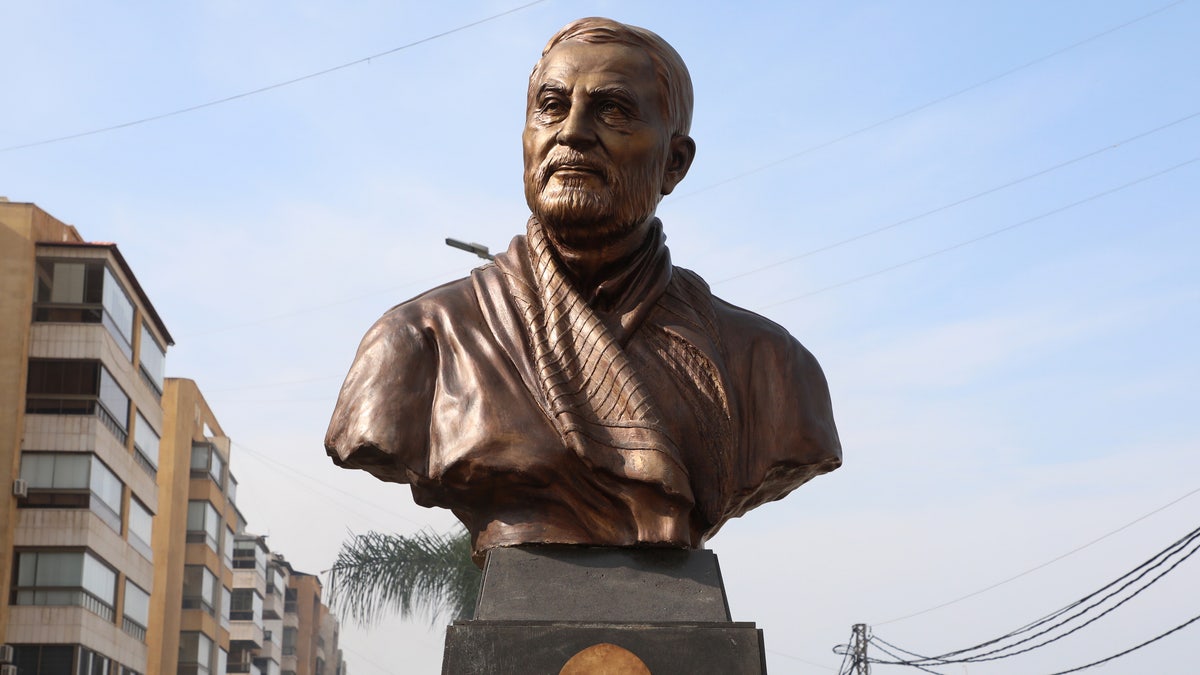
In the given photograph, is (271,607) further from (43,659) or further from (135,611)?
(43,659)

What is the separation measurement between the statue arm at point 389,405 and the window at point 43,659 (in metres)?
23.7

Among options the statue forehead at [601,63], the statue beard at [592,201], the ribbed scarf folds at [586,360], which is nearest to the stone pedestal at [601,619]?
the ribbed scarf folds at [586,360]

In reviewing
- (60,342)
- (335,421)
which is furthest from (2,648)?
(335,421)

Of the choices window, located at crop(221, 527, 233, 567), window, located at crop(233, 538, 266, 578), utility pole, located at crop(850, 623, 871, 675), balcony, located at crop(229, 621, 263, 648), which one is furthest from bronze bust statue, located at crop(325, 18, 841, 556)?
window, located at crop(233, 538, 266, 578)

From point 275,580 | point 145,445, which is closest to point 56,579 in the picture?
point 145,445

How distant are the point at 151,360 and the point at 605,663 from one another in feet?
96.6

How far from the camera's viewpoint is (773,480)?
457 cm

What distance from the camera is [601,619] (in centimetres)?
410

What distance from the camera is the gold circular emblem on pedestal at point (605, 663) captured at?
3998 mm

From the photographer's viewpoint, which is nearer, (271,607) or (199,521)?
(199,521)

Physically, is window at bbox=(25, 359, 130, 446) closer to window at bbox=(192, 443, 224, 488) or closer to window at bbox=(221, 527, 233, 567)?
window at bbox=(192, 443, 224, 488)

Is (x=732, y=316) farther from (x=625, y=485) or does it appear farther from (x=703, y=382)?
(x=625, y=485)

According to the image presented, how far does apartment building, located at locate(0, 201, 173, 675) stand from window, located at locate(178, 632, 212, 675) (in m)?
9.42

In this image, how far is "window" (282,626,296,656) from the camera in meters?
64.2
